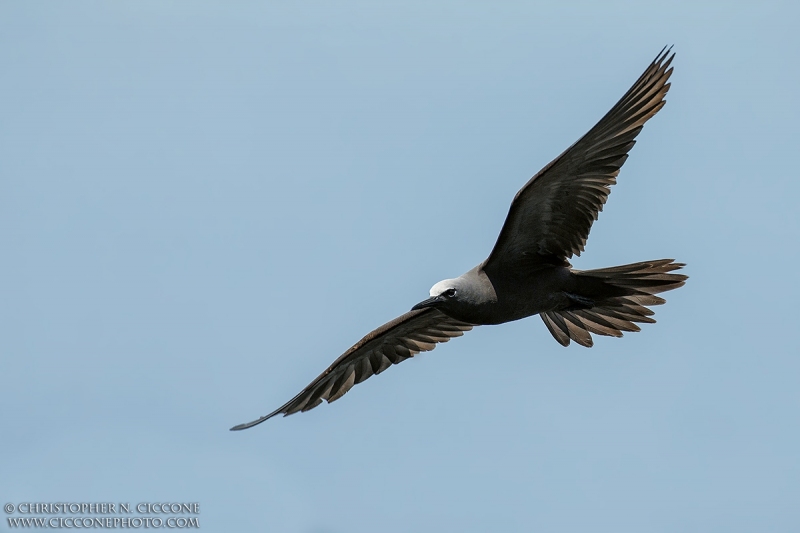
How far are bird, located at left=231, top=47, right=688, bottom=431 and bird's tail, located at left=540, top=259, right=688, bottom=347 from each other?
0.01 m

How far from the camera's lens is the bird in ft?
36.8

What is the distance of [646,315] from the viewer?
1223 cm

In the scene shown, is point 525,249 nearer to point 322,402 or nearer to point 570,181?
point 570,181

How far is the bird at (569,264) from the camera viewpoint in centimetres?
1121

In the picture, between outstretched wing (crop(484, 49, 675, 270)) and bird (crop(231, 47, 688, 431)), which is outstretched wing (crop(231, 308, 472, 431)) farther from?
outstretched wing (crop(484, 49, 675, 270))

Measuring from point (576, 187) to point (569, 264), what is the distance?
1.02m

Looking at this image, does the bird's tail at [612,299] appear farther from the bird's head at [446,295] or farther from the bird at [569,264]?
the bird's head at [446,295]

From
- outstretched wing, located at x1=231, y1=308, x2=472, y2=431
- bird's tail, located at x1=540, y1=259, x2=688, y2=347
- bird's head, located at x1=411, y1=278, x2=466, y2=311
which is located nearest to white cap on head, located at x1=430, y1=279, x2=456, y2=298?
bird's head, located at x1=411, y1=278, x2=466, y2=311

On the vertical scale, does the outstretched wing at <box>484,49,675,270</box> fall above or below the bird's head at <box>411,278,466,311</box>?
above

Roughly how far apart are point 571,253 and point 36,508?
795 cm

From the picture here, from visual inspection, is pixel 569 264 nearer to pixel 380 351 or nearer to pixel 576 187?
pixel 576 187

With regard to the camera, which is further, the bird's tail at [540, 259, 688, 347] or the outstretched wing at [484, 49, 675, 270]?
the bird's tail at [540, 259, 688, 347]

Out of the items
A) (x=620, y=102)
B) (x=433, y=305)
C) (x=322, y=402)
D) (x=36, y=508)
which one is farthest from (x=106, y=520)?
(x=620, y=102)

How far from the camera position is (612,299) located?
40.1ft
